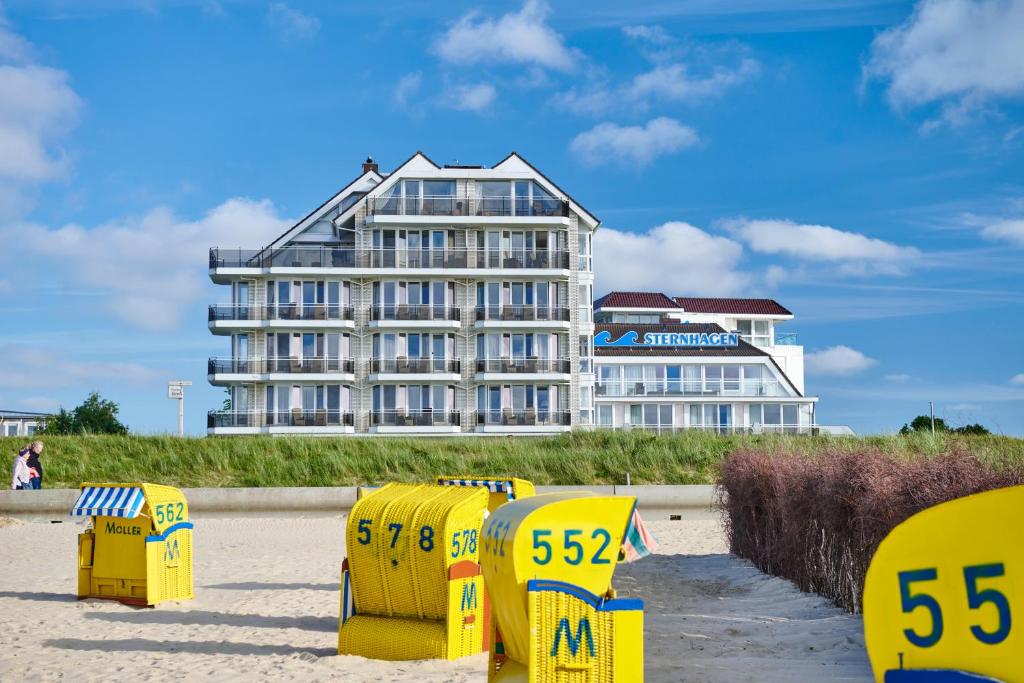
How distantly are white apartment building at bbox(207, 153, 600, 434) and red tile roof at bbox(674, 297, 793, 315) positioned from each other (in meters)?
36.7

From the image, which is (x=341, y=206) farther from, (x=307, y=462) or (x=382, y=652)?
(x=382, y=652)

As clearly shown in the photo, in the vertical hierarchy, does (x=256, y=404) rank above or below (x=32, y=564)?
above

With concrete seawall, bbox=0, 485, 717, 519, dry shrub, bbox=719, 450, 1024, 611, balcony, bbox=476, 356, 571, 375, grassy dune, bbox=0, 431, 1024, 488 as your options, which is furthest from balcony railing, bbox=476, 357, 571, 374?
dry shrub, bbox=719, 450, 1024, 611

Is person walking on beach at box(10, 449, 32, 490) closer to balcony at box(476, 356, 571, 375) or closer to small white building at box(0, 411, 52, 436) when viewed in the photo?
balcony at box(476, 356, 571, 375)

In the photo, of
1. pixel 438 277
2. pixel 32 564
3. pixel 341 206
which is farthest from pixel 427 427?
pixel 32 564

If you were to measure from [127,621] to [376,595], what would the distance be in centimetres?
424

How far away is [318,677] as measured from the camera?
29.3 ft

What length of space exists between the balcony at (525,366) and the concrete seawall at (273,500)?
23.2 m

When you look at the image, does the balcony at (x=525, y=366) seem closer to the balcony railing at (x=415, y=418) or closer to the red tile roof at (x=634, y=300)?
the balcony railing at (x=415, y=418)

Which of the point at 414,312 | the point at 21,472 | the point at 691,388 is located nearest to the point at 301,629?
the point at 21,472

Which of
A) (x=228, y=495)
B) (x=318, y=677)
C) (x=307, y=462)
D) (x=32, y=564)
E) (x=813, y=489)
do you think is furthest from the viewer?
(x=307, y=462)

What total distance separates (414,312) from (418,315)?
286 mm

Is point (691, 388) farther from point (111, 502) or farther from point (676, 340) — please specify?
point (111, 502)

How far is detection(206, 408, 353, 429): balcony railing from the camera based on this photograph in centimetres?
5762
